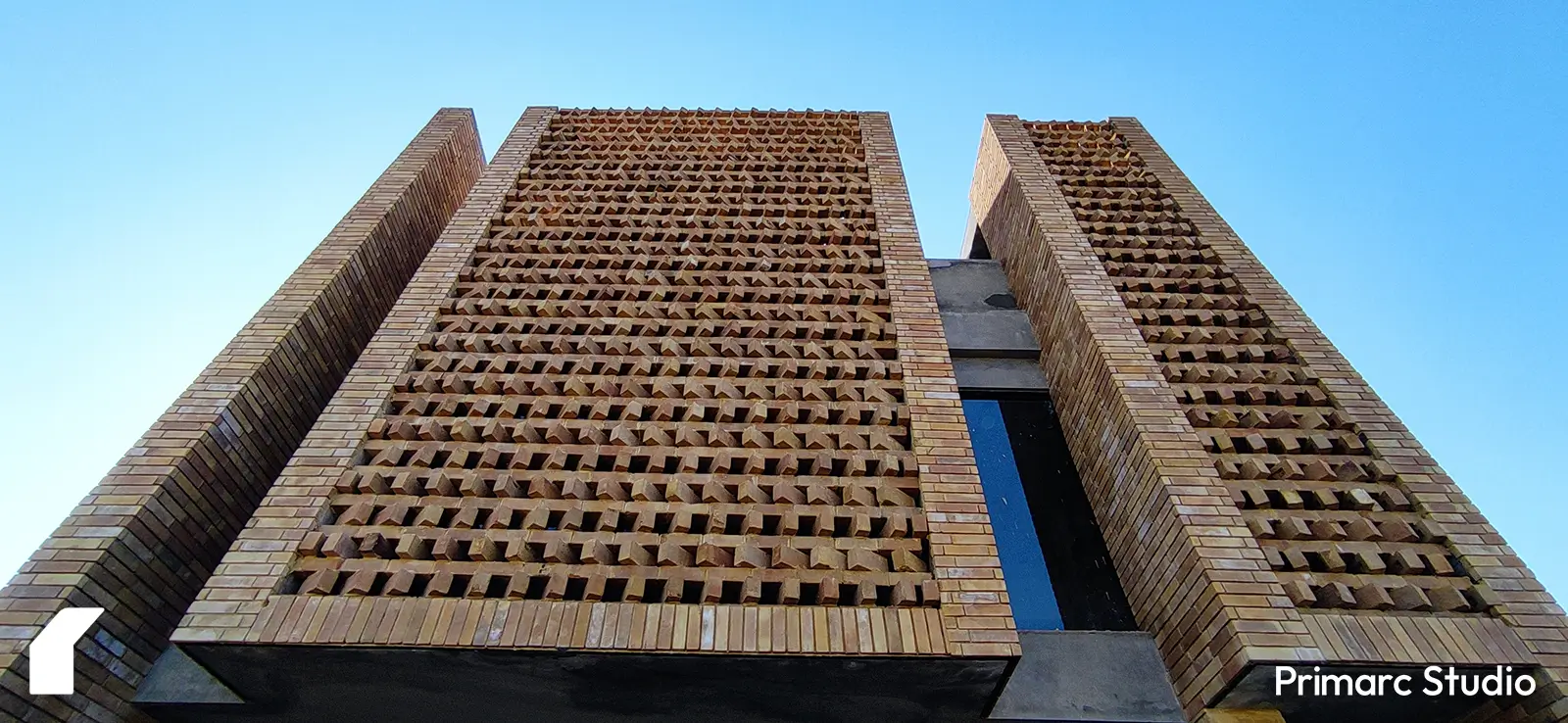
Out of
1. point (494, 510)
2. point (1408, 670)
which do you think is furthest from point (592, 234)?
point (1408, 670)

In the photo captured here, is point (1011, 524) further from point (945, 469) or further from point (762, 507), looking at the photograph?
point (762, 507)

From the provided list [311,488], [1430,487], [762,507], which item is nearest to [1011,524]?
[762,507]

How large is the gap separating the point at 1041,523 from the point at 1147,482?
0.97m

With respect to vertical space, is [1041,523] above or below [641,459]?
above

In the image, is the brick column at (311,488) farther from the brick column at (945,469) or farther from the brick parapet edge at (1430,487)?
the brick parapet edge at (1430,487)

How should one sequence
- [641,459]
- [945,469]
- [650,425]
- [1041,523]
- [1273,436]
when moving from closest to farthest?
[945,469] → [641,459] → [650,425] → [1273,436] → [1041,523]

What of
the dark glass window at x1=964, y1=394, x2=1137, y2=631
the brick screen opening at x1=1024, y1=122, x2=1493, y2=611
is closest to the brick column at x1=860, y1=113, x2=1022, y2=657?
the dark glass window at x1=964, y1=394, x2=1137, y2=631

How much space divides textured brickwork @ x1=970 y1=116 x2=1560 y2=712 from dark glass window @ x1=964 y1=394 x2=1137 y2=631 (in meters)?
0.15

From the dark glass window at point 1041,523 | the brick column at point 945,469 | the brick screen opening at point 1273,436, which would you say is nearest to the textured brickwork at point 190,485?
the brick column at point 945,469

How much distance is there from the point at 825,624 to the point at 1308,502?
2.92 m

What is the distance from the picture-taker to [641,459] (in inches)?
184

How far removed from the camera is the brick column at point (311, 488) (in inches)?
144

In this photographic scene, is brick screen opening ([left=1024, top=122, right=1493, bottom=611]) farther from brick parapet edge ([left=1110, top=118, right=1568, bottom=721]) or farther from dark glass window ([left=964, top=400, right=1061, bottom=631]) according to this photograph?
dark glass window ([left=964, top=400, right=1061, bottom=631])

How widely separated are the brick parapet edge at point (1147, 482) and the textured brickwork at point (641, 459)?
1061 millimetres
